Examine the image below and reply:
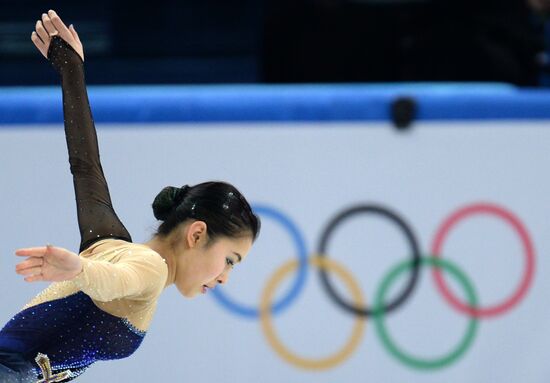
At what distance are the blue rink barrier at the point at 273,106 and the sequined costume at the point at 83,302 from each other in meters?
1.02

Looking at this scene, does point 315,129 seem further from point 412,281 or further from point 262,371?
point 262,371

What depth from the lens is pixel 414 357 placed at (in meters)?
3.73

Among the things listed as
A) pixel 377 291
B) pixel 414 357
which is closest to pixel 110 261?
pixel 377 291

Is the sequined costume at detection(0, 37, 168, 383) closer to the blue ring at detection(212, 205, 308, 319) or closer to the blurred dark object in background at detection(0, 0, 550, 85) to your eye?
the blue ring at detection(212, 205, 308, 319)

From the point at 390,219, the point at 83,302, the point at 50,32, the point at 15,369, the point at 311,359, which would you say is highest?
the point at 50,32

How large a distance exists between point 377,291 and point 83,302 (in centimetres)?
142

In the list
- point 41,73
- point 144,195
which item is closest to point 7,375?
point 144,195

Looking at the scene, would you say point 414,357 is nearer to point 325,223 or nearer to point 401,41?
point 325,223

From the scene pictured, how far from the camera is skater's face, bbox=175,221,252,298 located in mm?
2523

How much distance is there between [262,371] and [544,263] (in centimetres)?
106

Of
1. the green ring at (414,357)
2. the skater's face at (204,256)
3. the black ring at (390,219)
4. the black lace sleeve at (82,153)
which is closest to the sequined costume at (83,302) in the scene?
the black lace sleeve at (82,153)

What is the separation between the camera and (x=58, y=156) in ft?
12.1

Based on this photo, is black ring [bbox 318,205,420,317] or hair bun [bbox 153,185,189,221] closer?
hair bun [bbox 153,185,189,221]

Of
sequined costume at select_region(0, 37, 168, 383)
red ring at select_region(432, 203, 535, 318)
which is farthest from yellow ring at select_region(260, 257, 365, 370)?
sequined costume at select_region(0, 37, 168, 383)
